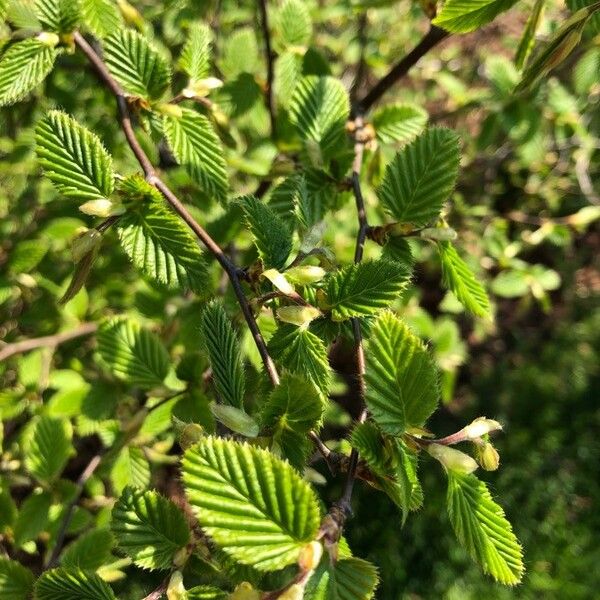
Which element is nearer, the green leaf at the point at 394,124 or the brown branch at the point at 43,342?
the green leaf at the point at 394,124

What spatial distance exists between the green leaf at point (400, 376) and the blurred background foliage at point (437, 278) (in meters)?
0.46

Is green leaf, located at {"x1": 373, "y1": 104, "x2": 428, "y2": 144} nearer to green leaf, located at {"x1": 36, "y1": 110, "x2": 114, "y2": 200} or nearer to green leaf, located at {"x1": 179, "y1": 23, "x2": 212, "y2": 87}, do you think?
green leaf, located at {"x1": 179, "y1": 23, "x2": 212, "y2": 87}

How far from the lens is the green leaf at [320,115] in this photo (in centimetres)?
100

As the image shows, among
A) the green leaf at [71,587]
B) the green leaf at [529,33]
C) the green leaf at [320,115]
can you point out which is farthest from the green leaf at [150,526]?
the green leaf at [529,33]

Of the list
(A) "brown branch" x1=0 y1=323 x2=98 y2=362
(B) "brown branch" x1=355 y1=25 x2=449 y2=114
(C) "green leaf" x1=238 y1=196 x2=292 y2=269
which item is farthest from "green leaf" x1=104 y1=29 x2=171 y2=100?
(A) "brown branch" x1=0 y1=323 x2=98 y2=362

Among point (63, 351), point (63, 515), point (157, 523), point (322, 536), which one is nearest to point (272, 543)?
point (322, 536)

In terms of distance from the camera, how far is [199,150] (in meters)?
0.90

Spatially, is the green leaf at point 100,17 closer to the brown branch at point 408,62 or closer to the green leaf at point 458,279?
the brown branch at point 408,62

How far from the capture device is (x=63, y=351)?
180 cm

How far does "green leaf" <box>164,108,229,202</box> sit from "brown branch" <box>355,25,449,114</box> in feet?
1.27

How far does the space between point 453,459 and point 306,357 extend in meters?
0.19

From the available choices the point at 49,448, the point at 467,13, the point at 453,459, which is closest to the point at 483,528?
the point at 453,459

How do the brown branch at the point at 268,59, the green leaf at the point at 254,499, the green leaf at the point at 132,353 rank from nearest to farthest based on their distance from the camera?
1. the green leaf at the point at 254,499
2. the green leaf at the point at 132,353
3. the brown branch at the point at 268,59

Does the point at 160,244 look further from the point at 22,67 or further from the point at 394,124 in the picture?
the point at 394,124
